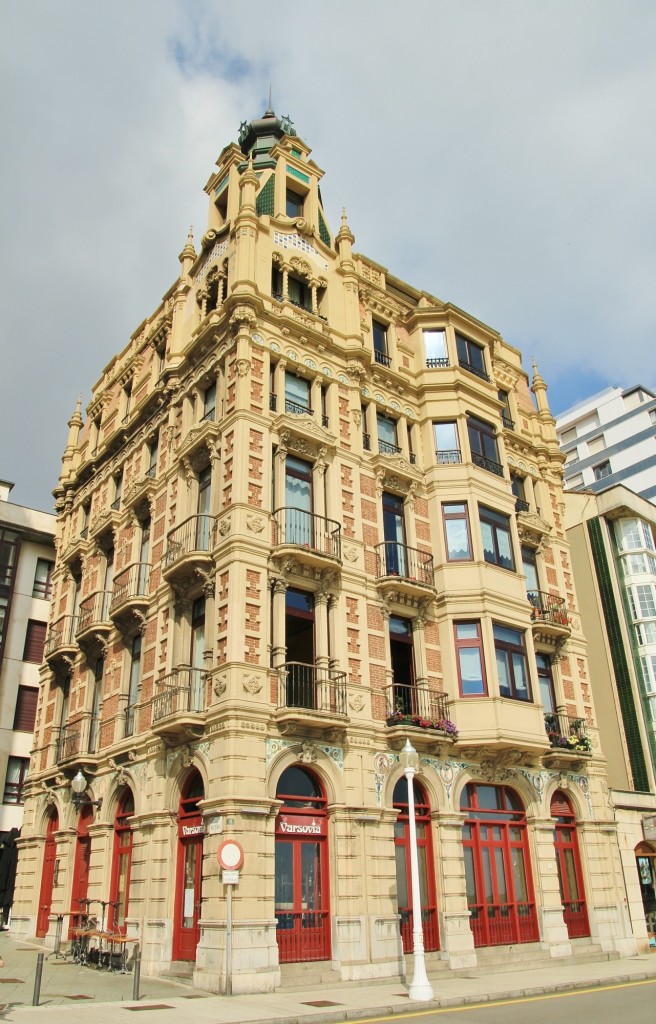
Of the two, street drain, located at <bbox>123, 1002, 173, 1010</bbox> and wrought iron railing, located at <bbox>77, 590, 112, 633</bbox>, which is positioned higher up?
wrought iron railing, located at <bbox>77, 590, 112, 633</bbox>

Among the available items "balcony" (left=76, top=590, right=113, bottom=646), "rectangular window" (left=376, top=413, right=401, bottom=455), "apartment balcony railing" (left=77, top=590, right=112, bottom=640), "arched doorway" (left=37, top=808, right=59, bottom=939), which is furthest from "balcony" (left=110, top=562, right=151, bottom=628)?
"rectangular window" (left=376, top=413, right=401, bottom=455)

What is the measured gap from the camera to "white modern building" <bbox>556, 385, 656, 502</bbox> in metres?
73.2

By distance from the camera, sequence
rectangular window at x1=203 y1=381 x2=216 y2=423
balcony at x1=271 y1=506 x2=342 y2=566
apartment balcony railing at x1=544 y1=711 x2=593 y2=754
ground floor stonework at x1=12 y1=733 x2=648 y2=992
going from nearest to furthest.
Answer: ground floor stonework at x1=12 y1=733 x2=648 y2=992
balcony at x1=271 y1=506 x2=342 y2=566
rectangular window at x1=203 y1=381 x2=216 y2=423
apartment balcony railing at x1=544 y1=711 x2=593 y2=754

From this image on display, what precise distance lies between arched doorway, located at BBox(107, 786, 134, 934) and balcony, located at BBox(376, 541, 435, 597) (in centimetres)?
1040

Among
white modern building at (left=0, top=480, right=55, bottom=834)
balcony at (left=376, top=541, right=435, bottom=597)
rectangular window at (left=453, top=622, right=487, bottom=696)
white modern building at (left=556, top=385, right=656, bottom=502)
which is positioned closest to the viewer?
balcony at (left=376, top=541, right=435, bottom=597)

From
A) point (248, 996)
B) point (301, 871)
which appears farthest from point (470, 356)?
point (248, 996)

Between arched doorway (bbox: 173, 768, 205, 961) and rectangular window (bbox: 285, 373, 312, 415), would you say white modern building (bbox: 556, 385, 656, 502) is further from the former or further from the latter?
arched doorway (bbox: 173, 768, 205, 961)

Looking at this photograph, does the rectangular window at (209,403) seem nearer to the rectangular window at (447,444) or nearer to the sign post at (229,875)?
the rectangular window at (447,444)

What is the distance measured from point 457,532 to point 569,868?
466 inches

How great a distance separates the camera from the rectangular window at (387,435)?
28.2m

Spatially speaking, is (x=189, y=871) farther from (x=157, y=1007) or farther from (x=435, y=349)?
(x=435, y=349)

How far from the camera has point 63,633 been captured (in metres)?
32.4

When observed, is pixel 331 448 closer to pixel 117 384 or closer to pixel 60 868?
pixel 117 384

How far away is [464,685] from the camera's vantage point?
81.5 feet
